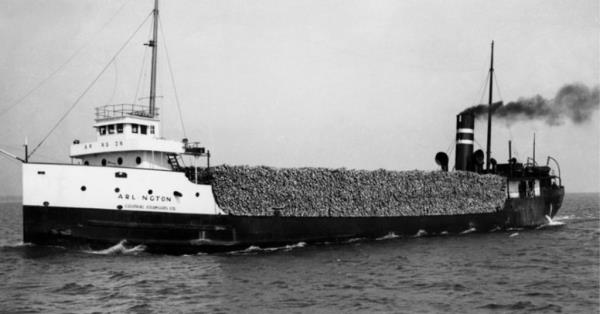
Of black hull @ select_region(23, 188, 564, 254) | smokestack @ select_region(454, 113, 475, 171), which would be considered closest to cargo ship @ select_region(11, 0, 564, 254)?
black hull @ select_region(23, 188, 564, 254)

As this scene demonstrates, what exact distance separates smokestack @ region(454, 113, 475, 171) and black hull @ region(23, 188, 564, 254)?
1016cm

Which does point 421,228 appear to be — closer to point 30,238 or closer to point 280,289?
point 280,289

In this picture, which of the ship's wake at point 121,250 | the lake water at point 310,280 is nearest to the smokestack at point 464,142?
the lake water at point 310,280

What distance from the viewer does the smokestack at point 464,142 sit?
3512cm

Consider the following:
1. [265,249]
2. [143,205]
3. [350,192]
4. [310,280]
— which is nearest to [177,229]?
[143,205]

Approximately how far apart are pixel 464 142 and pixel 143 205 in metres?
21.5

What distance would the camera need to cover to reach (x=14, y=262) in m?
19.8

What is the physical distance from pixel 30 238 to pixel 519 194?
28.6 m

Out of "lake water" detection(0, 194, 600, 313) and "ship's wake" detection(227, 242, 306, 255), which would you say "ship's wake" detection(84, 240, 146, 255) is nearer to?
"lake water" detection(0, 194, 600, 313)

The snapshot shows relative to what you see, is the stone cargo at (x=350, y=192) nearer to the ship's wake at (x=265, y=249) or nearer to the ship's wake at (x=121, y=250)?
the ship's wake at (x=265, y=249)

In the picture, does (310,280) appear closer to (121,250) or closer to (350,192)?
(121,250)

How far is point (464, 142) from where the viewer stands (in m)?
Answer: 35.4

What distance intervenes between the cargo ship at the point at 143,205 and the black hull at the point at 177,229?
0.04 meters

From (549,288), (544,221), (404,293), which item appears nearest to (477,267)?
(549,288)
